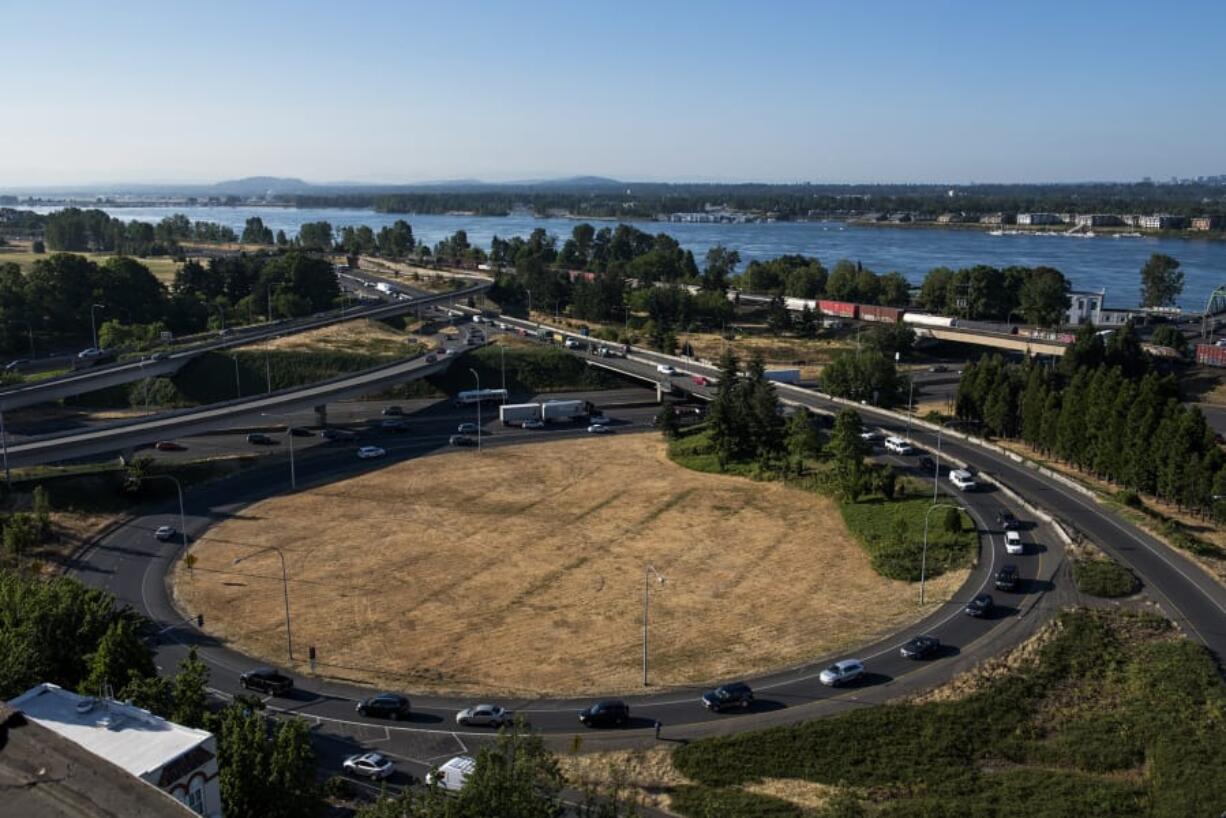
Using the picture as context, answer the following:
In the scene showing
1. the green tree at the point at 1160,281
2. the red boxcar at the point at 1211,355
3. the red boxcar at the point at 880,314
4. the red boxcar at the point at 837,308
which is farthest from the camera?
the green tree at the point at 1160,281

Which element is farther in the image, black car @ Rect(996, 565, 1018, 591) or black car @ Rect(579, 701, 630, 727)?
black car @ Rect(996, 565, 1018, 591)

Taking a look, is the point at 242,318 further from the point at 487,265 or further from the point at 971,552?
the point at 971,552

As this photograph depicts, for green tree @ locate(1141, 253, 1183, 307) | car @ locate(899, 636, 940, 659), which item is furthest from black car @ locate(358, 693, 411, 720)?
green tree @ locate(1141, 253, 1183, 307)

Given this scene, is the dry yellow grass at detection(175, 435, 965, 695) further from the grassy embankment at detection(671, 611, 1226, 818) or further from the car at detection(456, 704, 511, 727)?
the grassy embankment at detection(671, 611, 1226, 818)

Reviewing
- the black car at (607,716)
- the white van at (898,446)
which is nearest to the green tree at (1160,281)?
the white van at (898,446)

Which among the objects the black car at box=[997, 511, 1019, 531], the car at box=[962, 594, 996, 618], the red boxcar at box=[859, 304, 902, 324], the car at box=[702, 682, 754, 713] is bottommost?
the car at box=[702, 682, 754, 713]

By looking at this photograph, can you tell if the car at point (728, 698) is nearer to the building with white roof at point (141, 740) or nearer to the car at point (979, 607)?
the car at point (979, 607)

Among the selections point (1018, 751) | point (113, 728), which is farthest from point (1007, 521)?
point (113, 728)

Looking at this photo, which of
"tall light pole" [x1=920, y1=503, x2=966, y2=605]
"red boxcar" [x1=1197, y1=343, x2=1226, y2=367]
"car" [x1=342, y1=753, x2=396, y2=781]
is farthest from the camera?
"red boxcar" [x1=1197, y1=343, x2=1226, y2=367]
